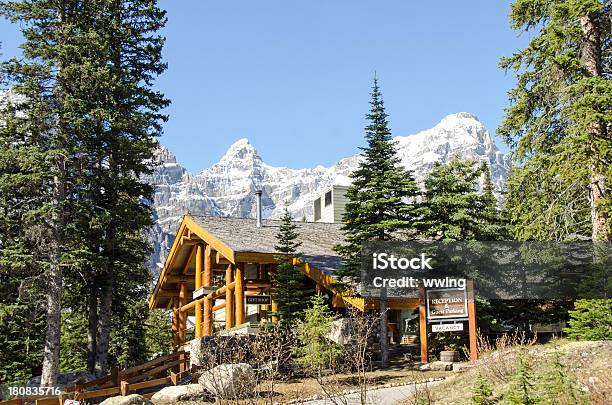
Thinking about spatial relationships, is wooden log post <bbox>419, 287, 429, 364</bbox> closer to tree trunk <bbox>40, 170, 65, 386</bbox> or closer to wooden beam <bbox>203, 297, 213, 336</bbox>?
wooden beam <bbox>203, 297, 213, 336</bbox>

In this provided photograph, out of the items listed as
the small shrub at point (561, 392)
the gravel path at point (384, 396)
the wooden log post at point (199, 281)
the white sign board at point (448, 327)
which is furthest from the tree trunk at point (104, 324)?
the small shrub at point (561, 392)

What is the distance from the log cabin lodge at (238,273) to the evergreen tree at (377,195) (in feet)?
4.89

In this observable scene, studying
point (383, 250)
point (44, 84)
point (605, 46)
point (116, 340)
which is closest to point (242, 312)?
point (383, 250)

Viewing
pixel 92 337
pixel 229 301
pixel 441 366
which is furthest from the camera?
pixel 92 337

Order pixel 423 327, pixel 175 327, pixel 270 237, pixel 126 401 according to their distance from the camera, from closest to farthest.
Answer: pixel 126 401, pixel 423 327, pixel 270 237, pixel 175 327

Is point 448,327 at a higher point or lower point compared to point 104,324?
lower

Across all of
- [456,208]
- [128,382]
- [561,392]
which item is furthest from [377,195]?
[561,392]

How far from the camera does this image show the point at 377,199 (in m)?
21.1

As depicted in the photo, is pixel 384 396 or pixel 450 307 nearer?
pixel 384 396

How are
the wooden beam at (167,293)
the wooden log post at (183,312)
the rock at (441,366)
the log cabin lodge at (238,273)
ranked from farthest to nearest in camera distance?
the wooden beam at (167,293), the wooden log post at (183,312), the log cabin lodge at (238,273), the rock at (441,366)

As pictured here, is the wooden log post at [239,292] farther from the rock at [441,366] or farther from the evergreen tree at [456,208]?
the rock at [441,366]

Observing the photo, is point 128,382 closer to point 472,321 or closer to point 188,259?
point 472,321

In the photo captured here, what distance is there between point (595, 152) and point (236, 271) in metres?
12.4

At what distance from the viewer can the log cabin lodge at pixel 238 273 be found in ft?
73.7
